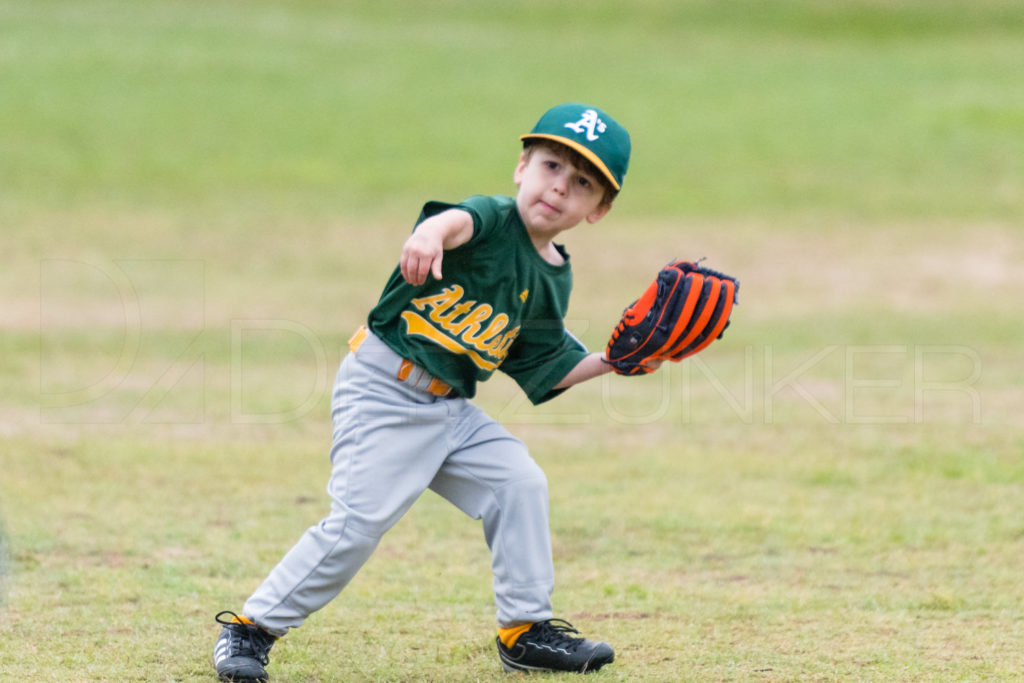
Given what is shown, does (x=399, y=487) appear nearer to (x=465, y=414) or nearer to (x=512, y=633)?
(x=465, y=414)

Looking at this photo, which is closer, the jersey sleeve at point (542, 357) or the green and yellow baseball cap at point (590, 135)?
the green and yellow baseball cap at point (590, 135)

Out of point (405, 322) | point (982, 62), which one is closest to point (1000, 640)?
point (405, 322)

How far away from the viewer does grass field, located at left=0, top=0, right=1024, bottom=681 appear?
175 inches

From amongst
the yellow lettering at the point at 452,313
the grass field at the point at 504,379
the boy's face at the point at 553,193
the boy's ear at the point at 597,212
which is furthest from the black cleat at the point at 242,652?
the boy's ear at the point at 597,212

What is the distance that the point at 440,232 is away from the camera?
3.42m

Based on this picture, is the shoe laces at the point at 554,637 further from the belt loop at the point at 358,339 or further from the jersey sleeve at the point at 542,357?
the belt loop at the point at 358,339

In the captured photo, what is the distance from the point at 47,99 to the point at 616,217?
355 inches

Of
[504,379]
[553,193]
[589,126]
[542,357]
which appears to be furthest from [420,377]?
[504,379]

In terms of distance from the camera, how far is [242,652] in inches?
144

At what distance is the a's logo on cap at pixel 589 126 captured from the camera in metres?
3.61

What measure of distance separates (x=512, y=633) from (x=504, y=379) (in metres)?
5.81

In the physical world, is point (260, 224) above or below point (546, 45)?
below

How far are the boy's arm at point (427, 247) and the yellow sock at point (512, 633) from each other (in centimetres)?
106

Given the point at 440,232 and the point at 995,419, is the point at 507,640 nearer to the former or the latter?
the point at 440,232
